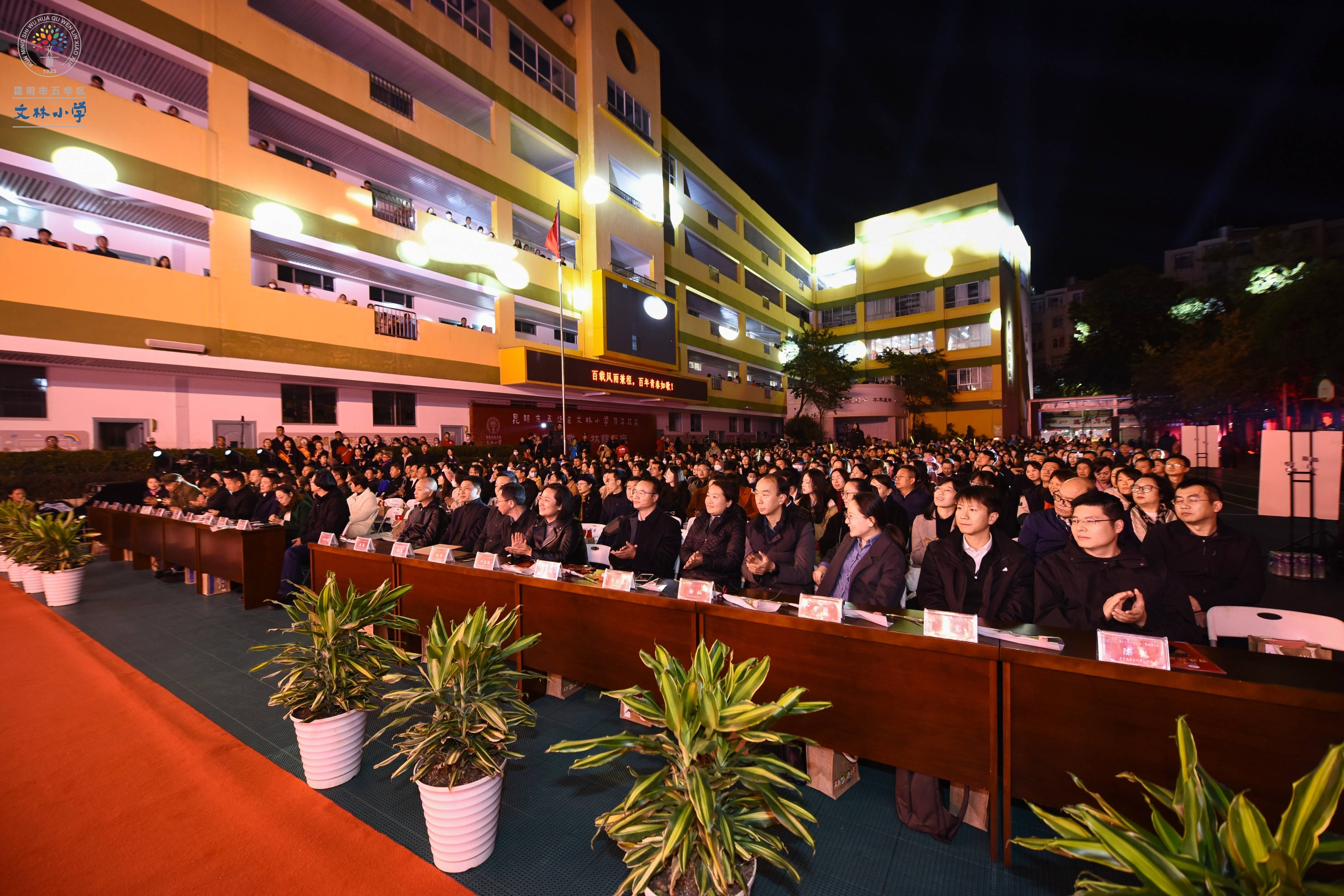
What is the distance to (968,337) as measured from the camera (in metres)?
31.0

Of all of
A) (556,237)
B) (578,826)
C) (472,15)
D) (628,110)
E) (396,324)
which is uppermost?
(628,110)

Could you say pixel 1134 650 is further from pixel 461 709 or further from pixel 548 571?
pixel 548 571

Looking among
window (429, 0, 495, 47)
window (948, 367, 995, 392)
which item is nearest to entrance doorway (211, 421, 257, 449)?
window (429, 0, 495, 47)

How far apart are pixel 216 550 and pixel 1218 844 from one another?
801 cm

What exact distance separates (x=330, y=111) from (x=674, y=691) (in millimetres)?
16065

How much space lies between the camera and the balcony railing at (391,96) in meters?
13.3

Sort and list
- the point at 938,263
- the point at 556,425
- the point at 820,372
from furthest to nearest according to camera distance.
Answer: the point at 938,263 < the point at 820,372 < the point at 556,425

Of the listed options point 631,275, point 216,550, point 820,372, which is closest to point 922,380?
point 820,372

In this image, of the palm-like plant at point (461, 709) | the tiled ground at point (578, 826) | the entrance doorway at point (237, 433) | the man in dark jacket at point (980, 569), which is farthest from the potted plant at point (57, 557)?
the man in dark jacket at point (980, 569)

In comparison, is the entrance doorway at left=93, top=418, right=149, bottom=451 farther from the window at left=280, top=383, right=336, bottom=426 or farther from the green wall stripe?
the green wall stripe

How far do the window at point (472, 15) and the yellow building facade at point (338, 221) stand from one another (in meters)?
0.07

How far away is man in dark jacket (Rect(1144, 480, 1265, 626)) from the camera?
334 cm

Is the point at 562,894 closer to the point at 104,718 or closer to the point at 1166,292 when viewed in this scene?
the point at 104,718

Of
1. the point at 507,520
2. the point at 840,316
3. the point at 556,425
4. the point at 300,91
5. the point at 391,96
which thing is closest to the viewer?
the point at 507,520
